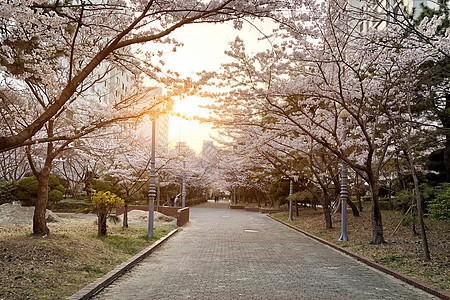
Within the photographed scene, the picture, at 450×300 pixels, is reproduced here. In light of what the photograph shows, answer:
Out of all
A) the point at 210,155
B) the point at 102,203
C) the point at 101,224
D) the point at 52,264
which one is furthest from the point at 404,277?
the point at 210,155

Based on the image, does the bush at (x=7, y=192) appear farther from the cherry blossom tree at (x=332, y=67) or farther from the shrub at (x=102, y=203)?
the cherry blossom tree at (x=332, y=67)

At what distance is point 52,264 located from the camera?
8.44 metres

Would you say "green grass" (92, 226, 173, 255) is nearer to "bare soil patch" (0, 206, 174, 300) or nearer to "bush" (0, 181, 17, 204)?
"bare soil patch" (0, 206, 174, 300)

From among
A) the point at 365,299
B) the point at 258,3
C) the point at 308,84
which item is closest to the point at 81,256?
the point at 365,299

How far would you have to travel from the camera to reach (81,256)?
31.5 feet

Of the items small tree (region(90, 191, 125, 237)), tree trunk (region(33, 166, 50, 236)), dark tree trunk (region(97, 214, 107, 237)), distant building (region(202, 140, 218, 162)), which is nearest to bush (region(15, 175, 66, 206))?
dark tree trunk (region(97, 214, 107, 237))

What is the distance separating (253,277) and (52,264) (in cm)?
425

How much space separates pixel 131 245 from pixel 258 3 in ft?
30.9

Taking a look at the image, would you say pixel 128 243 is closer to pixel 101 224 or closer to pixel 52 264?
pixel 101 224

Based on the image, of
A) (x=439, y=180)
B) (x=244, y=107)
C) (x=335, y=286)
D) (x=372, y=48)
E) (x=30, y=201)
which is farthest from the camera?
(x=30, y=201)

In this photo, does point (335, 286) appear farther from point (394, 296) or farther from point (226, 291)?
point (226, 291)

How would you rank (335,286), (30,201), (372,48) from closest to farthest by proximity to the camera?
(335,286) → (372,48) → (30,201)

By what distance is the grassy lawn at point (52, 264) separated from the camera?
6.60 m

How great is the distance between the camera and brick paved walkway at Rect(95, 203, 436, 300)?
7051 millimetres
